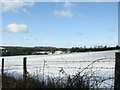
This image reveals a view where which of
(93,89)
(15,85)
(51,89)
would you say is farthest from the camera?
(15,85)

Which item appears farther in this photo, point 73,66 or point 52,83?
point 73,66

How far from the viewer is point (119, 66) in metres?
5.65

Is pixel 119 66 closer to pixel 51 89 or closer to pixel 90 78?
pixel 90 78

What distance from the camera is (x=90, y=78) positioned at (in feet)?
18.7

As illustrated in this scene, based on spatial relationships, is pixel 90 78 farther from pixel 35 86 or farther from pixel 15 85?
pixel 15 85

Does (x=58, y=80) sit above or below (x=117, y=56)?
below

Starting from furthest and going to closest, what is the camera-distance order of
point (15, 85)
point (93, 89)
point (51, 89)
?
point (15, 85)
point (51, 89)
point (93, 89)

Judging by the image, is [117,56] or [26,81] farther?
[26,81]

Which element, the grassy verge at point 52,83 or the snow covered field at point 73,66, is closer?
the grassy verge at point 52,83

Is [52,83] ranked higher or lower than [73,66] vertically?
higher

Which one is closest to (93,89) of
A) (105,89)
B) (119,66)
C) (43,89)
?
(105,89)

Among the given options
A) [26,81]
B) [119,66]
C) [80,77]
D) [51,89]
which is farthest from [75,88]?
[26,81]

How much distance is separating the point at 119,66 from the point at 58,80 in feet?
4.52

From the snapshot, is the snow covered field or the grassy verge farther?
the snow covered field
